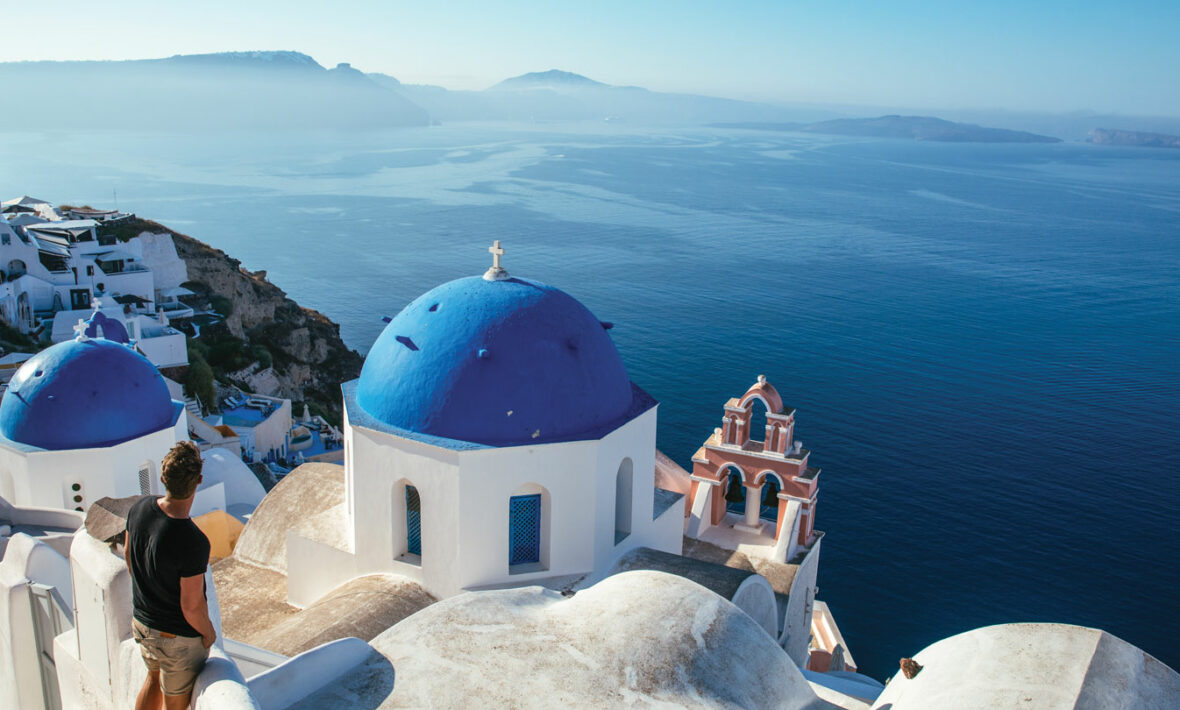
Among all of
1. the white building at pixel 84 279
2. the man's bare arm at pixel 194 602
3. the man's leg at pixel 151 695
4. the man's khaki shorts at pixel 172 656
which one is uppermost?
the man's bare arm at pixel 194 602

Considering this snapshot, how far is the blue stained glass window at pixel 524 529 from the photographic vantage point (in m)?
11.6

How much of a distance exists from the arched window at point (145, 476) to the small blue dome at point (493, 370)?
231 inches

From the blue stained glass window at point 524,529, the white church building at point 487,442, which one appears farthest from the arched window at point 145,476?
the blue stained glass window at point 524,529

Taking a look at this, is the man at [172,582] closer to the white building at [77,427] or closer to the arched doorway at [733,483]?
the white building at [77,427]

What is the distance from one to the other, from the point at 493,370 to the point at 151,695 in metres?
5.86

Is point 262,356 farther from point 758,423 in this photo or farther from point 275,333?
point 758,423

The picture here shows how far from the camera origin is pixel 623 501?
12.6 meters

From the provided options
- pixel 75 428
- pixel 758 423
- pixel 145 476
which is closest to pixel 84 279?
pixel 145 476

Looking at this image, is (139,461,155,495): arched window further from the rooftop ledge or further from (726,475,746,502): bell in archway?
(726,475,746,502): bell in archway

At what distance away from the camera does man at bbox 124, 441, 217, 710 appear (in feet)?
17.5

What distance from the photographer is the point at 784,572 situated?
14.0 meters

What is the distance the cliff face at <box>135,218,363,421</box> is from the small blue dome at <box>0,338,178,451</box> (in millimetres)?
31032

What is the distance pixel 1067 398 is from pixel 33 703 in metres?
45.0

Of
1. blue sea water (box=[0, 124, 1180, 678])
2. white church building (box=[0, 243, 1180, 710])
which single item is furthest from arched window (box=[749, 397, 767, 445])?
white church building (box=[0, 243, 1180, 710])
